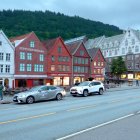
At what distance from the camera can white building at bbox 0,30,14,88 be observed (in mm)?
56188

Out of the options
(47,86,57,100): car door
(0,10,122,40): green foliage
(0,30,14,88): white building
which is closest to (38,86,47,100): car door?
(47,86,57,100): car door

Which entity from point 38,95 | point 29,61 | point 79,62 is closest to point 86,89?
point 38,95

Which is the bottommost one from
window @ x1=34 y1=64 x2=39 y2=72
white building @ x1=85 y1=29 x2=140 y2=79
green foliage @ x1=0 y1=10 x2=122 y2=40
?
window @ x1=34 y1=64 x2=39 y2=72

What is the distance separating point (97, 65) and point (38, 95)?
5307 centimetres

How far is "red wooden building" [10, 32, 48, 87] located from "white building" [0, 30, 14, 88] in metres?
1.09

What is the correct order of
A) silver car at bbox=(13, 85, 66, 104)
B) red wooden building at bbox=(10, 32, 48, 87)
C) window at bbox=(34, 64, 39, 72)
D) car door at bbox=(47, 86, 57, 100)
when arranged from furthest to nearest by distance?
window at bbox=(34, 64, 39, 72) < red wooden building at bbox=(10, 32, 48, 87) < car door at bbox=(47, 86, 57, 100) < silver car at bbox=(13, 85, 66, 104)

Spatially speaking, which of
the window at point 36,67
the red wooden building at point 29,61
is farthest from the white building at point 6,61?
the window at point 36,67

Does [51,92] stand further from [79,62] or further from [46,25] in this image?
[46,25]

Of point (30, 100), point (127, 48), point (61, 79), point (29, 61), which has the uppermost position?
point (127, 48)

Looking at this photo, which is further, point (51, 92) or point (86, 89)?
point (86, 89)

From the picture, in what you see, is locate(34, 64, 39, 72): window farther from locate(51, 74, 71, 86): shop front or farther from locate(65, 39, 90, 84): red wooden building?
locate(65, 39, 90, 84): red wooden building

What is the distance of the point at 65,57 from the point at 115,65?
16.7 metres

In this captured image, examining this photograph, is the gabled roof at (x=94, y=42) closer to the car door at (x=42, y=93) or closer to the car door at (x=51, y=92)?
the car door at (x=51, y=92)

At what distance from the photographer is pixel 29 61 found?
6066 cm
